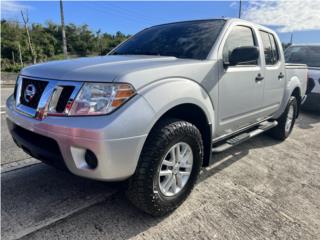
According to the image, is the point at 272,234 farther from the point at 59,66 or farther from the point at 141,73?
the point at 59,66

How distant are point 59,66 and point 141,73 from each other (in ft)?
2.44

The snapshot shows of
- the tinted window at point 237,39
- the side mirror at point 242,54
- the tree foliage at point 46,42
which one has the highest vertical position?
the tinted window at point 237,39

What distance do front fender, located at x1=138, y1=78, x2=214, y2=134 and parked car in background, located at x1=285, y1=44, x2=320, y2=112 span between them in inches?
226

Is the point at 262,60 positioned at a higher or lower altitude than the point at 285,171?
higher

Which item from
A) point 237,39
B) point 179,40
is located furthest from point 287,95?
point 179,40

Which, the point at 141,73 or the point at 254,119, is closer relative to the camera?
the point at 141,73

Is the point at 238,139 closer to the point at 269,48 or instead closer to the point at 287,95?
the point at 269,48

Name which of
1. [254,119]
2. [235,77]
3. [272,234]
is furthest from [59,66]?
[254,119]

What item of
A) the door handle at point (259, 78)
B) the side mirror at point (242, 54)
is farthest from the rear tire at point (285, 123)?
the side mirror at point (242, 54)

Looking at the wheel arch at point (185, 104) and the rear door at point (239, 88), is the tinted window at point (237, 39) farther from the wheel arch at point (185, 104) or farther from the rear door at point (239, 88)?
the wheel arch at point (185, 104)

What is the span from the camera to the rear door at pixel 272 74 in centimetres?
391

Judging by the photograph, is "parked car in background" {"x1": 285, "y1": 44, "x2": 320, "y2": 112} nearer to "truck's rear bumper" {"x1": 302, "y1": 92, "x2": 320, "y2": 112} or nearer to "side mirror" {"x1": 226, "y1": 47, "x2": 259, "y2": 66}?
"truck's rear bumper" {"x1": 302, "y1": 92, "x2": 320, "y2": 112}

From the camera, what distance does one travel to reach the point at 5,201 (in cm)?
260

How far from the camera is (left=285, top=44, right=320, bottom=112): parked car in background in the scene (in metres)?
7.25
